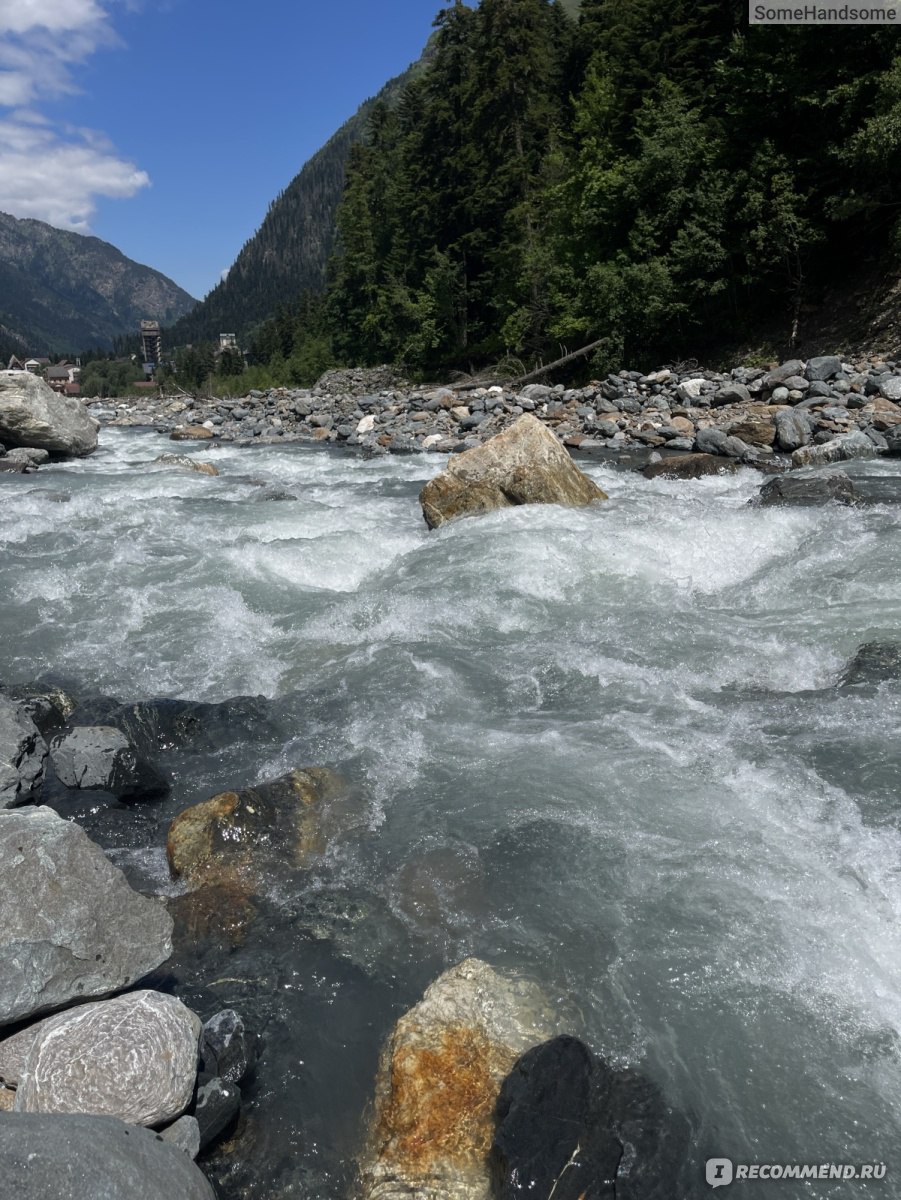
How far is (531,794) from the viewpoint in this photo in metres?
4.79

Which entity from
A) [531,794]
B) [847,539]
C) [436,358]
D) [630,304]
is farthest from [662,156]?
[531,794]

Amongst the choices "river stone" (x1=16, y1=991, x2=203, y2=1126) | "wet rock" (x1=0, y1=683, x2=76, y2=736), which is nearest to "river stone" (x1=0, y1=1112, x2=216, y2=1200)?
"river stone" (x1=16, y1=991, x2=203, y2=1126)

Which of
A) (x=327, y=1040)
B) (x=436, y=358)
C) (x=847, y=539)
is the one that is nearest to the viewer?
(x=327, y=1040)

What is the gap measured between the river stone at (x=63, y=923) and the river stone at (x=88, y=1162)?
0.77 m

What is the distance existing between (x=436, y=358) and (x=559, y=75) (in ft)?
51.2

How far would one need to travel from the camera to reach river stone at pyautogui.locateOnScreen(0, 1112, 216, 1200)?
2121 millimetres

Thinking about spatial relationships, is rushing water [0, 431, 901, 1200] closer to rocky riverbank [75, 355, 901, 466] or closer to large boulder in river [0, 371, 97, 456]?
rocky riverbank [75, 355, 901, 466]

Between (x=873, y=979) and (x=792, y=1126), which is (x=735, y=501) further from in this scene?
(x=792, y=1126)

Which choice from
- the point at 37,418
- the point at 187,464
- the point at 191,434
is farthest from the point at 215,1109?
the point at 191,434

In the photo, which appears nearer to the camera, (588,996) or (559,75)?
(588,996)

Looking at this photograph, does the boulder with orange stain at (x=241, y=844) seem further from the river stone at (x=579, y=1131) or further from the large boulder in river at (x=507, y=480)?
the large boulder in river at (x=507, y=480)

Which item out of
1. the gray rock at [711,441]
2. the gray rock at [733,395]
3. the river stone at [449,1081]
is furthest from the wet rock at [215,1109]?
the gray rock at [733,395]

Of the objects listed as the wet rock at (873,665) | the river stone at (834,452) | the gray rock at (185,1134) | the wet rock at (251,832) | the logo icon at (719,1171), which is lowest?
the logo icon at (719,1171)

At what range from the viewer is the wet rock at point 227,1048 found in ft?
10.2
